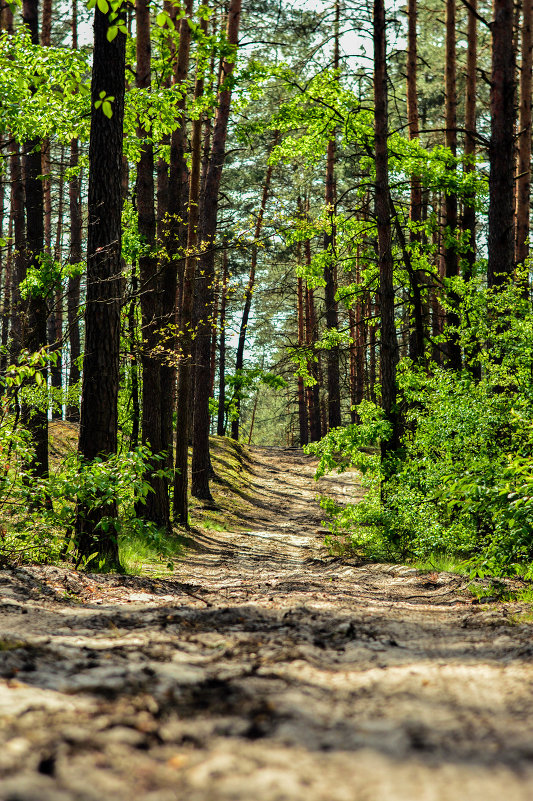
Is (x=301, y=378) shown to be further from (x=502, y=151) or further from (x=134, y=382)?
(x=502, y=151)

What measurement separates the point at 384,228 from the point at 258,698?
31.5ft

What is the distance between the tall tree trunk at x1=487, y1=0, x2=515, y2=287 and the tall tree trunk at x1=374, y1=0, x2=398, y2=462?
181 cm

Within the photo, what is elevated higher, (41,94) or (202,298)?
(41,94)

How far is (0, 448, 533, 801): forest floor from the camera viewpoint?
153cm

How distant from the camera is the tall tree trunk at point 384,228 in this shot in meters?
10.4

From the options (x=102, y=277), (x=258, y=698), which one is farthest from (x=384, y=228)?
(x=258, y=698)

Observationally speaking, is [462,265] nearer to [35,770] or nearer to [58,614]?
[58,614]

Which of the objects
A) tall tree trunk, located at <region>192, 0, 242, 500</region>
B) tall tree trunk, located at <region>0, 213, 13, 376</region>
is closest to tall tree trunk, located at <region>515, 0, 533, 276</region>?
tall tree trunk, located at <region>192, 0, 242, 500</region>

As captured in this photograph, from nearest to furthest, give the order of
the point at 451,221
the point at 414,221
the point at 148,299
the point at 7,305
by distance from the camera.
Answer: the point at 148,299 < the point at 414,221 < the point at 451,221 < the point at 7,305

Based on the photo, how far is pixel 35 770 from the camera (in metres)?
1.58

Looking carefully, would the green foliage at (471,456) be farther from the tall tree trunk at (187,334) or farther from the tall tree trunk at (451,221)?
the tall tree trunk at (187,334)

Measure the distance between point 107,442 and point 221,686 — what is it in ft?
15.0

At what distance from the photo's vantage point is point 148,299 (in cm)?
1036

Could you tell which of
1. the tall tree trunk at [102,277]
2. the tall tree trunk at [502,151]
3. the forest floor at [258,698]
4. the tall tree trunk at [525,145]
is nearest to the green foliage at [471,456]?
the forest floor at [258,698]
